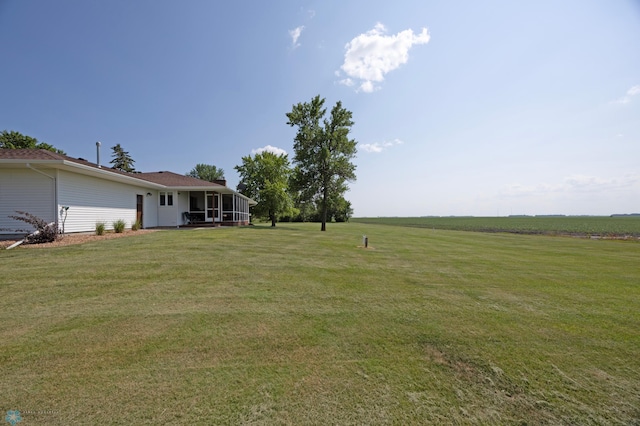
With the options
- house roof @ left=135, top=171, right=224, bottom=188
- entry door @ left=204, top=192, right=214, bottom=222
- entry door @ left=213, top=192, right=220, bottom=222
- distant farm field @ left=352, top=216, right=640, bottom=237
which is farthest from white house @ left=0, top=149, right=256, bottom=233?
distant farm field @ left=352, top=216, right=640, bottom=237

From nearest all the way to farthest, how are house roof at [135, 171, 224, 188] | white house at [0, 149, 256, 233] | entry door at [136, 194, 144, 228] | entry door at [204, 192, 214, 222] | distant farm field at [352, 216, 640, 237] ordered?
white house at [0, 149, 256, 233]
entry door at [136, 194, 144, 228]
house roof at [135, 171, 224, 188]
entry door at [204, 192, 214, 222]
distant farm field at [352, 216, 640, 237]

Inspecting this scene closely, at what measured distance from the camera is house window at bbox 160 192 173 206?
1847cm

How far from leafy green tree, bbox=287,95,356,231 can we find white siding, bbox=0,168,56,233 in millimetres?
16293

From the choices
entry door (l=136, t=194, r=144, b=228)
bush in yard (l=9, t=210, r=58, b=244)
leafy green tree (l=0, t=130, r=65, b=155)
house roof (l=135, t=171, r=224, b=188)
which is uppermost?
leafy green tree (l=0, t=130, r=65, b=155)

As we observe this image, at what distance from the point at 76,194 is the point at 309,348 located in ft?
47.0

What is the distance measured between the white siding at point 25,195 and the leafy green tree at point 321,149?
16293 millimetres

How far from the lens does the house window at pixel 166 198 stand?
18.5m

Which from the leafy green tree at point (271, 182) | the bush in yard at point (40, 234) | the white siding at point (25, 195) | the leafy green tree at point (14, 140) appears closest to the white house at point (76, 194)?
the white siding at point (25, 195)

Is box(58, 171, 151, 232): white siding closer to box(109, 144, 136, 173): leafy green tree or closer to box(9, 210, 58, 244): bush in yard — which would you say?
box(9, 210, 58, 244): bush in yard

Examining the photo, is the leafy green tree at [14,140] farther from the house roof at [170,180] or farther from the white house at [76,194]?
the white house at [76,194]

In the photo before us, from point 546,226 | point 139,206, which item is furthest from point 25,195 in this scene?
point 546,226

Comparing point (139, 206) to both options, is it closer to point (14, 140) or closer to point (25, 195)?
point (25, 195)

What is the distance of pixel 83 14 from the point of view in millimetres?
10922

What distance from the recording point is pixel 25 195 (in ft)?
34.4
